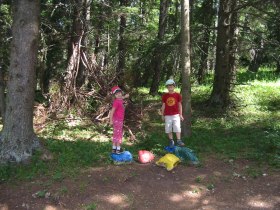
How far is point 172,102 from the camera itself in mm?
8625

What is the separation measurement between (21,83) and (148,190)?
11.3ft

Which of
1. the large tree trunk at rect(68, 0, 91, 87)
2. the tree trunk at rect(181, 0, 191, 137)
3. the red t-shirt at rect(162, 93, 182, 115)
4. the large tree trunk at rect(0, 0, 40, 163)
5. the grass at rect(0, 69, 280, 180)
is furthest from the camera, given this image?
the large tree trunk at rect(68, 0, 91, 87)

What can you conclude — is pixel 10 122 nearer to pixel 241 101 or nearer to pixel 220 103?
pixel 220 103

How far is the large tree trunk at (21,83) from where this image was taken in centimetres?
720

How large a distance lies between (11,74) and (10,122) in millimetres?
1027

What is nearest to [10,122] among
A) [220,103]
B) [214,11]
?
[220,103]

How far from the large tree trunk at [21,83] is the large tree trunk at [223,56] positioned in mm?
7784

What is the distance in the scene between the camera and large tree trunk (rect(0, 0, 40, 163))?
720 cm

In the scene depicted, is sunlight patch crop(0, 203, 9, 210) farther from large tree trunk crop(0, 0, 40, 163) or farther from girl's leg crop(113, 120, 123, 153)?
girl's leg crop(113, 120, 123, 153)

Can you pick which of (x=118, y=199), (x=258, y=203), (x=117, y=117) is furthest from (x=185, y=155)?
(x=118, y=199)

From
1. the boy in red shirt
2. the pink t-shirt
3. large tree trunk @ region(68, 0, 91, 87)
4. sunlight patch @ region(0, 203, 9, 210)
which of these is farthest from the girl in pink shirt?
large tree trunk @ region(68, 0, 91, 87)

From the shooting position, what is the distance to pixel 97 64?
13.0 meters

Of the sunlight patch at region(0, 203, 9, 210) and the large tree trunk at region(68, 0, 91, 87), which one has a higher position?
the large tree trunk at region(68, 0, 91, 87)

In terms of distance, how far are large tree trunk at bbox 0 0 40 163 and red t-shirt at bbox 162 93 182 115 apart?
127 inches
